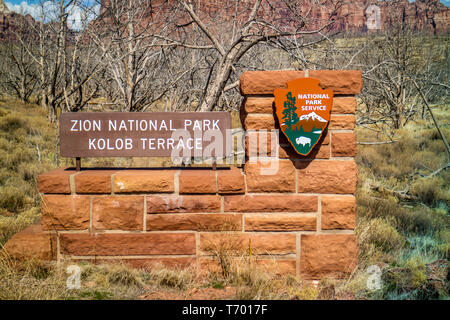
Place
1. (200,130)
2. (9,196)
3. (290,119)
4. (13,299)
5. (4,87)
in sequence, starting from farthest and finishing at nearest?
1. (4,87)
2. (9,196)
3. (200,130)
4. (290,119)
5. (13,299)

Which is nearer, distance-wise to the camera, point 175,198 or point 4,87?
point 175,198

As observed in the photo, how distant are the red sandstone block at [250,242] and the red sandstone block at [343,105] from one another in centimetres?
129

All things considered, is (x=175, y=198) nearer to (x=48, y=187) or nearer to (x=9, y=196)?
(x=48, y=187)

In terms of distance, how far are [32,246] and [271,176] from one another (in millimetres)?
2416

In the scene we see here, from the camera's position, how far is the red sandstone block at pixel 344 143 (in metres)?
3.37

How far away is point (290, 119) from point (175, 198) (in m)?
1.33

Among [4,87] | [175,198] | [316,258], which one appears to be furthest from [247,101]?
[4,87]

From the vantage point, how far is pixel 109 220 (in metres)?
3.37

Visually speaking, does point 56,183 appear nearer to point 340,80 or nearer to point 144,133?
point 144,133

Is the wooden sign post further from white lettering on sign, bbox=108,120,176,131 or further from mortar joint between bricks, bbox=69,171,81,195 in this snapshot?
mortar joint between bricks, bbox=69,171,81,195

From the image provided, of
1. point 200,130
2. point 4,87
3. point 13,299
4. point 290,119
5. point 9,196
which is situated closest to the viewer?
point 13,299

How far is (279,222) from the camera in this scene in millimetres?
3363

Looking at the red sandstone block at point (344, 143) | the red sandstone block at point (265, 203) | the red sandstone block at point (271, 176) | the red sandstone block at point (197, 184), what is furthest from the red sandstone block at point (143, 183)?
the red sandstone block at point (344, 143)

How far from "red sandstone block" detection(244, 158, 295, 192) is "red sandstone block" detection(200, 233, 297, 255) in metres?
0.45
